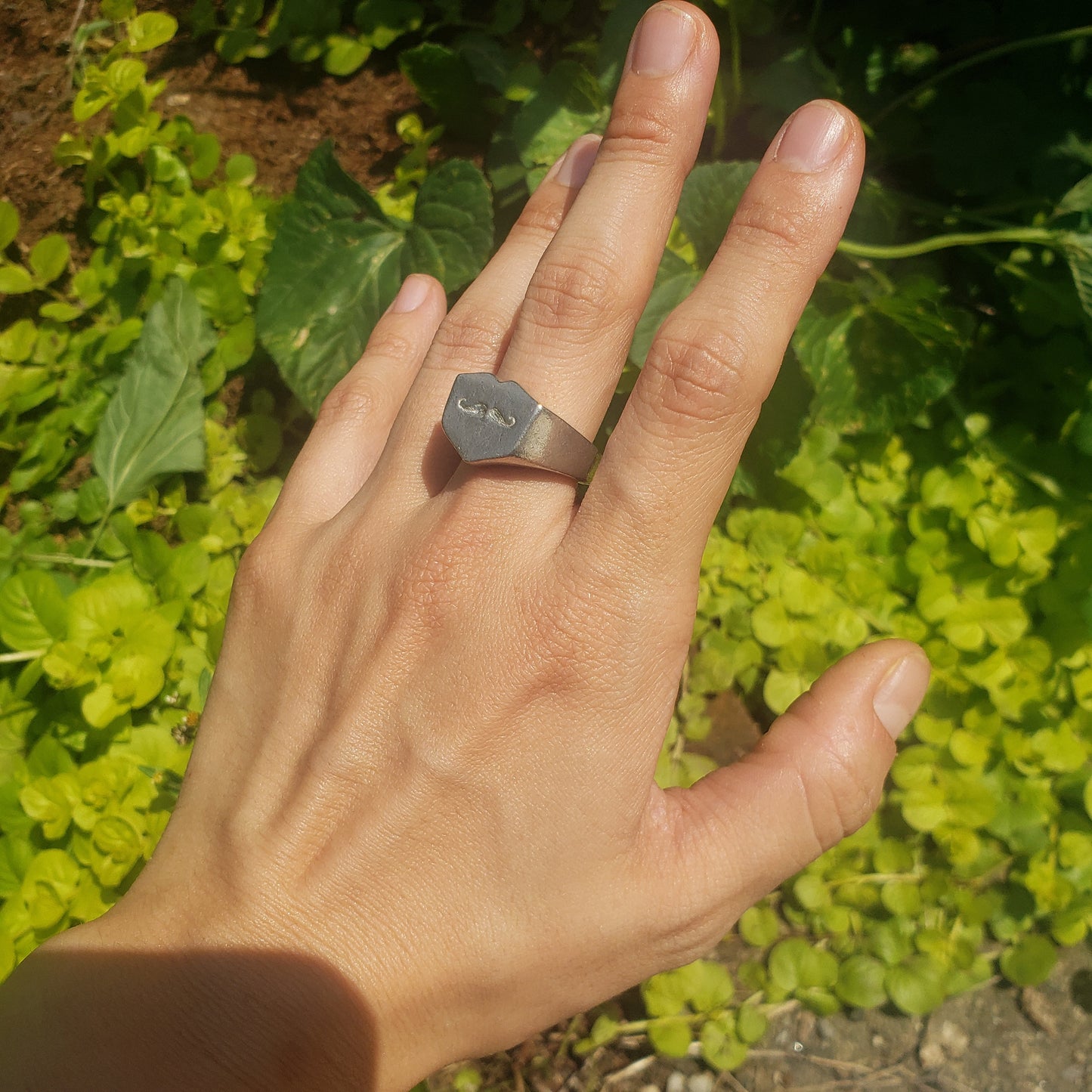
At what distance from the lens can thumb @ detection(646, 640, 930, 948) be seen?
1345 mm

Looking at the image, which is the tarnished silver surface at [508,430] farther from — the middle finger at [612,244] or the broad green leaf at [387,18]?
the broad green leaf at [387,18]

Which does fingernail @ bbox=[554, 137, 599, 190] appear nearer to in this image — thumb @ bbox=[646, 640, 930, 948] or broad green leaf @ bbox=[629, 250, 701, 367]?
broad green leaf @ bbox=[629, 250, 701, 367]

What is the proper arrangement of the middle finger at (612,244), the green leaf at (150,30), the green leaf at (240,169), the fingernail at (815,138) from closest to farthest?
1. the fingernail at (815,138)
2. the middle finger at (612,244)
3. the green leaf at (150,30)
4. the green leaf at (240,169)

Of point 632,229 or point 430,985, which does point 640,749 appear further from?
point 632,229

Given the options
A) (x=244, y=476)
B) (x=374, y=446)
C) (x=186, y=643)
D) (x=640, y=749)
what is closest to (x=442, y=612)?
(x=640, y=749)

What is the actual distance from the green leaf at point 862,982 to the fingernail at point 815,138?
174 centimetres

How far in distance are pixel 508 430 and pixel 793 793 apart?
722mm

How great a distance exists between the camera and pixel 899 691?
4.80 ft

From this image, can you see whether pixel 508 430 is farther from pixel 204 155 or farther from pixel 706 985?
pixel 204 155

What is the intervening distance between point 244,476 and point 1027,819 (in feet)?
6.95

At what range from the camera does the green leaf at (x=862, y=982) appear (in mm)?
2021

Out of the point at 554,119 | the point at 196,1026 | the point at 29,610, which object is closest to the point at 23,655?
the point at 29,610

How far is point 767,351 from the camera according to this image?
1.32 m

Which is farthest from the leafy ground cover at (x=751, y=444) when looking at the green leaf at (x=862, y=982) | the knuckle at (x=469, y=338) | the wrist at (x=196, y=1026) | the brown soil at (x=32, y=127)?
the wrist at (x=196, y=1026)
